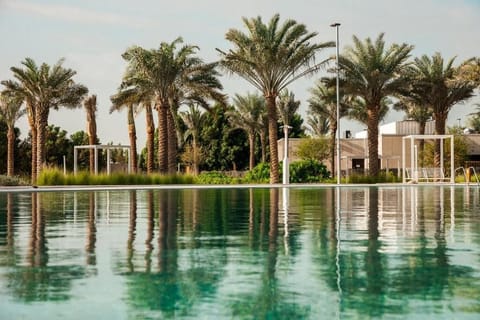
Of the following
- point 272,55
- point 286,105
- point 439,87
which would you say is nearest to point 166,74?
point 272,55

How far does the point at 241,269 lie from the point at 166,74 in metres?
35.6

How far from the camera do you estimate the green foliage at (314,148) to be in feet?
213

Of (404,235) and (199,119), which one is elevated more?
(199,119)

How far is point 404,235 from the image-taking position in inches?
406

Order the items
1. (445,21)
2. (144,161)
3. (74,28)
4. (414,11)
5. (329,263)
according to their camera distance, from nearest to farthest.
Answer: (329,263), (445,21), (414,11), (74,28), (144,161)

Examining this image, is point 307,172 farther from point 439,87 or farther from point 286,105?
point 286,105

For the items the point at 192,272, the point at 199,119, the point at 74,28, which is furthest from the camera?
the point at 199,119

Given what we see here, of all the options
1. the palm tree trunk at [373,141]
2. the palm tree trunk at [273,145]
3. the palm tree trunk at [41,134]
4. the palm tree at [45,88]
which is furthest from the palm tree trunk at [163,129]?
the palm tree trunk at [373,141]

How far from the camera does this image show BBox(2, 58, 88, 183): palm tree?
45.0 metres

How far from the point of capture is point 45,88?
148ft

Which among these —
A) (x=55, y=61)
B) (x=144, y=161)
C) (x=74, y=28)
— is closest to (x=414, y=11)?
(x=74, y=28)

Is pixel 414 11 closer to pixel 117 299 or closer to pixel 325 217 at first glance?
pixel 325 217

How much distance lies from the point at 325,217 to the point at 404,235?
3.58 m

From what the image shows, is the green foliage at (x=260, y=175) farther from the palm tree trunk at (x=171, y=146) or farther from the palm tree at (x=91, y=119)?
the palm tree at (x=91, y=119)
